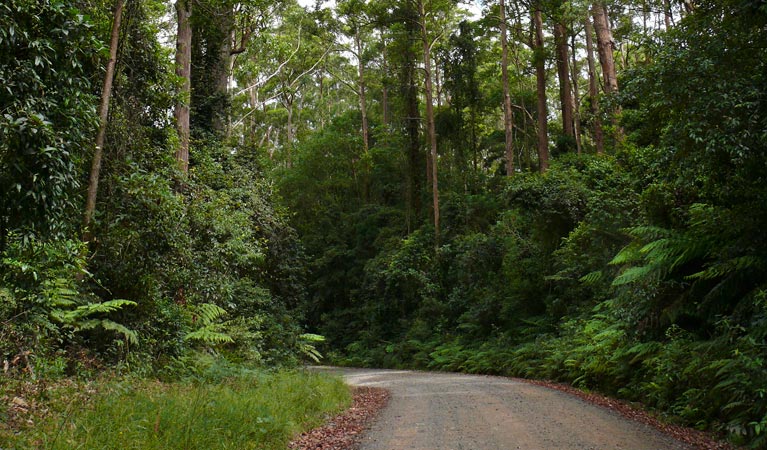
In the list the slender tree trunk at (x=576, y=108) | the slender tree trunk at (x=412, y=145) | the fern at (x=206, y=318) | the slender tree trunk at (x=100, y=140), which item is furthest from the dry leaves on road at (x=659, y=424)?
the slender tree trunk at (x=412, y=145)

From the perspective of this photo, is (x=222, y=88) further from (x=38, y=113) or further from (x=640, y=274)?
(x=640, y=274)

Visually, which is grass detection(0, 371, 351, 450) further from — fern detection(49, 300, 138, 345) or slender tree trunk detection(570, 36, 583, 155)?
slender tree trunk detection(570, 36, 583, 155)

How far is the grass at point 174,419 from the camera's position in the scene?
4.68m

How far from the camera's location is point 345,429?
26.9 feet

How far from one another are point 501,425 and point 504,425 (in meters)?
0.04

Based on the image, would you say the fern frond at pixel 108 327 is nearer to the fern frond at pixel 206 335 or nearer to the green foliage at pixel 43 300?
the green foliage at pixel 43 300

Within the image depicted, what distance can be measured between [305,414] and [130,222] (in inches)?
169

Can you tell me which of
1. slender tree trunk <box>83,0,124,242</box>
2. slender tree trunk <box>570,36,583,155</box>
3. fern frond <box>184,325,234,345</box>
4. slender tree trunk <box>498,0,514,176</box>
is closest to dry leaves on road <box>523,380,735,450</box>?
fern frond <box>184,325,234,345</box>

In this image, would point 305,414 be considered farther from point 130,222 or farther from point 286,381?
point 130,222

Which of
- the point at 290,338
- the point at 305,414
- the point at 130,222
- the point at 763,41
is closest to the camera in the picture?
the point at 763,41

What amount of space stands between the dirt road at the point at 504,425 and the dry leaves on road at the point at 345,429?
0.76 ft

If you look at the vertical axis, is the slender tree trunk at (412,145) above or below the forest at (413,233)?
above

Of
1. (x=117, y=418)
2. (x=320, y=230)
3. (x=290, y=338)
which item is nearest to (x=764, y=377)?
Result: (x=117, y=418)

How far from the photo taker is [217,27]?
48.4ft
